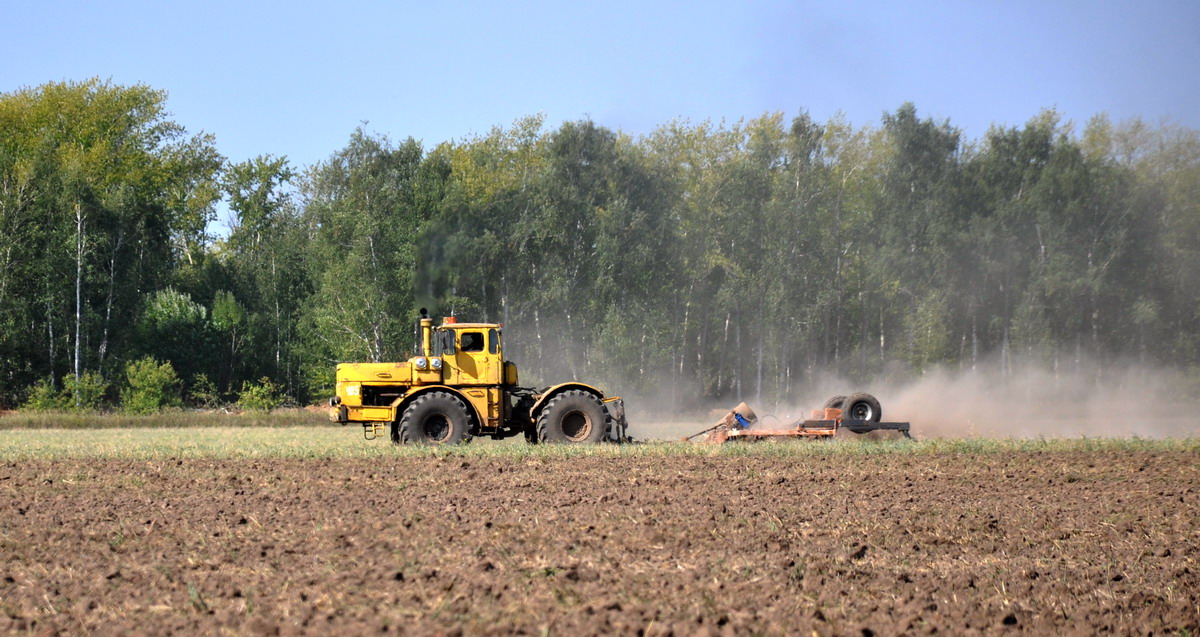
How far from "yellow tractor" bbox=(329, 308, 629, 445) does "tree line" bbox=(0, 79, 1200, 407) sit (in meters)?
17.4

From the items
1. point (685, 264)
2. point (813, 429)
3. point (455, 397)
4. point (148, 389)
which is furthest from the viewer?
point (685, 264)

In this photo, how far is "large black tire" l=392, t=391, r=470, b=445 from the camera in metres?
20.6

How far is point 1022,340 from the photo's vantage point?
44.0 m

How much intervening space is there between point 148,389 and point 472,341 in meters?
21.2

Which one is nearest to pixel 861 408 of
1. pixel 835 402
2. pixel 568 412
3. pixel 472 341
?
pixel 835 402

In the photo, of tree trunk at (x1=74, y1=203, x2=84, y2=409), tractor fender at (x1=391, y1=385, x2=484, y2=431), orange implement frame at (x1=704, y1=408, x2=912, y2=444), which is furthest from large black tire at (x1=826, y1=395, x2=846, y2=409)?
tree trunk at (x1=74, y1=203, x2=84, y2=409)

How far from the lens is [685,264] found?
45938 mm

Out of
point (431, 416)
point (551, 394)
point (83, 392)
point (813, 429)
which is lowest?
point (813, 429)

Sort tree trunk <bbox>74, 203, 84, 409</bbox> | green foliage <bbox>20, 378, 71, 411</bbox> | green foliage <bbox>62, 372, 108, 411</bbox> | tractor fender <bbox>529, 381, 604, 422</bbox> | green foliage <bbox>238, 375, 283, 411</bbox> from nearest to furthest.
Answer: tractor fender <bbox>529, 381, 604, 422</bbox> < green foliage <bbox>20, 378, 71, 411</bbox> < green foliage <bbox>62, 372, 108, 411</bbox> < green foliage <bbox>238, 375, 283, 411</bbox> < tree trunk <bbox>74, 203, 84, 409</bbox>

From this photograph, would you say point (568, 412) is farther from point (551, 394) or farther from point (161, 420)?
point (161, 420)

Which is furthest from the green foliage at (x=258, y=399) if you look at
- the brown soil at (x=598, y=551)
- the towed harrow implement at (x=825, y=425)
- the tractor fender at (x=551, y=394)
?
the brown soil at (x=598, y=551)

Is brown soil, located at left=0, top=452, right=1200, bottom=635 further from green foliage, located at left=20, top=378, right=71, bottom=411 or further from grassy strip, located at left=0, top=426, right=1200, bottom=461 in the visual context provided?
green foliage, located at left=20, top=378, right=71, bottom=411

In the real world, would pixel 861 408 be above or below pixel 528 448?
above

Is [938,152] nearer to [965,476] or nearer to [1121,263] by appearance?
[1121,263]
